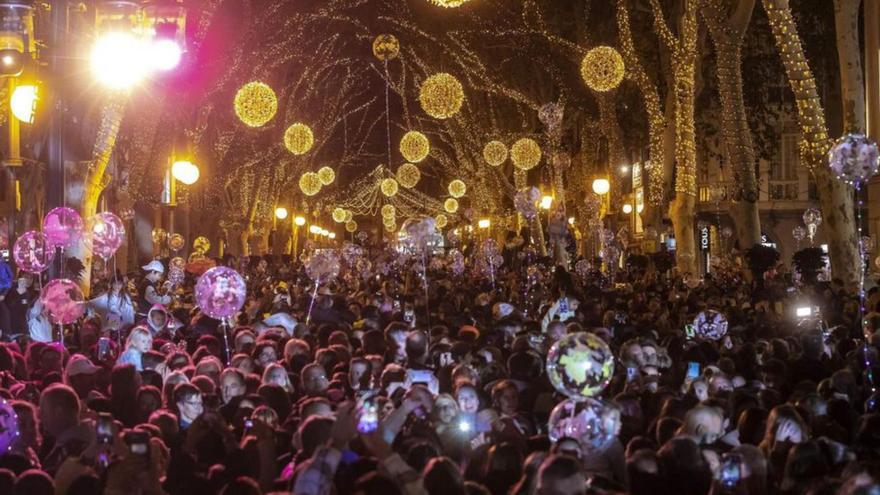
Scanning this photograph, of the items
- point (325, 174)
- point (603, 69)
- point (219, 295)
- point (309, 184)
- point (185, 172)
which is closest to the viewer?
point (219, 295)

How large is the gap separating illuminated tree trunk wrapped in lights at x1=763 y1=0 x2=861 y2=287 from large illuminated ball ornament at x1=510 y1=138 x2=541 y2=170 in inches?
662

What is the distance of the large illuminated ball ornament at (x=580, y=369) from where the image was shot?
6535 mm

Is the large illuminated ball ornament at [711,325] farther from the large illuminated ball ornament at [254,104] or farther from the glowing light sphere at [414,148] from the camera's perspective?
the glowing light sphere at [414,148]

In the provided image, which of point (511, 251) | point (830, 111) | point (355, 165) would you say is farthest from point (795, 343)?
point (355, 165)

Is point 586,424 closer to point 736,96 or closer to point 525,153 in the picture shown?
point 736,96

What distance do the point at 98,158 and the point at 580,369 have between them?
46.9ft

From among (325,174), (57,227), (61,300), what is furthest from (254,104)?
(325,174)

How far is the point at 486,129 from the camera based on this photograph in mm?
40625

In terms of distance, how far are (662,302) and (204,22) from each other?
11888 mm

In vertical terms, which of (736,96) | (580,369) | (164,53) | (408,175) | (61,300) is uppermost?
(408,175)

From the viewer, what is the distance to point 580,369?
6582 mm

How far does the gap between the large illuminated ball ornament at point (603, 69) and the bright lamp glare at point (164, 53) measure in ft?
40.4

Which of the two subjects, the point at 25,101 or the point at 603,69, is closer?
the point at 25,101

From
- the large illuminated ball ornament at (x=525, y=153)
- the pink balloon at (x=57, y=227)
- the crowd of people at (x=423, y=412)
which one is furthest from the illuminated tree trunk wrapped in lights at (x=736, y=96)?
the large illuminated ball ornament at (x=525, y=153)
